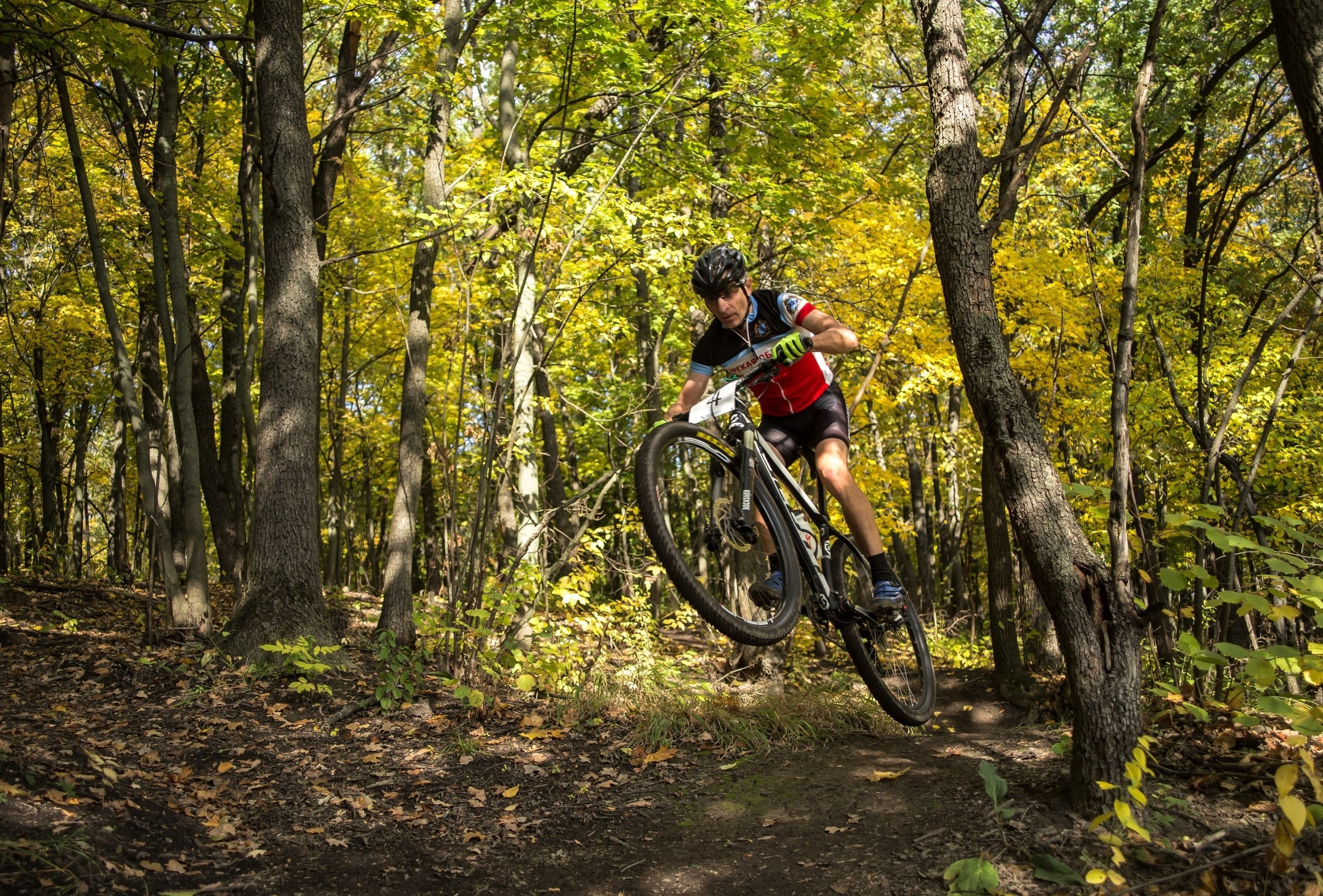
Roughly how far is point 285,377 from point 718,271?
175 inches

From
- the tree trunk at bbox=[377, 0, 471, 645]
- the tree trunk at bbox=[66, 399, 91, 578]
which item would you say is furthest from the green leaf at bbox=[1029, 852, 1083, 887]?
the tree trunk at bbox=[66, 399, 91, 578]

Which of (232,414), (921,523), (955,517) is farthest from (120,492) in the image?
(955,517)

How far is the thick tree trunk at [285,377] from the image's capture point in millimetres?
6723

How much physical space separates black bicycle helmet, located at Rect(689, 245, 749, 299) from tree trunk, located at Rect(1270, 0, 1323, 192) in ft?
7.07

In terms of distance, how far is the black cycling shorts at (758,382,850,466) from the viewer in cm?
457

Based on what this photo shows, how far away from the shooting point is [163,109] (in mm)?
8281

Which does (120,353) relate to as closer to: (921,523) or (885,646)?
(885,646)

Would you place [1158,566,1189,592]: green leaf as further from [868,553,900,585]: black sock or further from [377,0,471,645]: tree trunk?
[377,0,471,645]: tree trunk

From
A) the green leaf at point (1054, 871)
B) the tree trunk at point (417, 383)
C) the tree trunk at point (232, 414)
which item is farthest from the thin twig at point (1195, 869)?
the tree trunk at point (232, 414)

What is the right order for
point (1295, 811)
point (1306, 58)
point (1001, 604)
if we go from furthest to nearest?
point (1001, 604) → point (1306, 58) → point (1295, 811)

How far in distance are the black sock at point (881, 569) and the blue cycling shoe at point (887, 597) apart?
0.01 m

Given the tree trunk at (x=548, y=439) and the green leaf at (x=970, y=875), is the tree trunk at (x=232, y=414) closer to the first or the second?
the tree trunk at (x=548, y=439)

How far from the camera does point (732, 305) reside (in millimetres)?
4117

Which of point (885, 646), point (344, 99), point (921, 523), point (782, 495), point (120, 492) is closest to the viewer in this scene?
point (782, 495)
